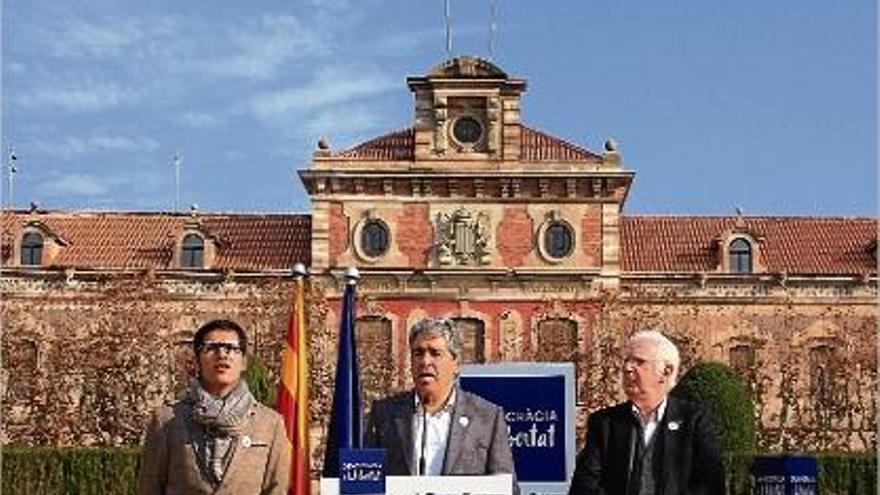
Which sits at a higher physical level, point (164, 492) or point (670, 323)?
point (670, 323)

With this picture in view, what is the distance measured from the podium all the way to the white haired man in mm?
Answer: 409

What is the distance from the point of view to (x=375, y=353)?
3800 cm

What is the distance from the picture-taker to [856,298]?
3881 centimetres

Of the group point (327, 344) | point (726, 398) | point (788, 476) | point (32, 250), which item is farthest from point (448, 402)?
point (32, 250)

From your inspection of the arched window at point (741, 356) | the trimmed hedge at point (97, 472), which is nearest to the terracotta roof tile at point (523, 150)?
the arched window at point (741, 356)

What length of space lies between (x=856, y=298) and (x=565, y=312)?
7.10m

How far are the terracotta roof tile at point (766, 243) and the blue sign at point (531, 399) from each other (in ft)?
94.1

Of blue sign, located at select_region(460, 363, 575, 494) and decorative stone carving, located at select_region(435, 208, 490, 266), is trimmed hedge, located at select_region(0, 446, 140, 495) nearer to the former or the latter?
decorative stone carving, located at select_region(435, 208, 490, 266)

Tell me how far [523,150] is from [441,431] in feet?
101

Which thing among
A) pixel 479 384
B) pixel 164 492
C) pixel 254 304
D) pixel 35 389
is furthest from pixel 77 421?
pixel 164 492

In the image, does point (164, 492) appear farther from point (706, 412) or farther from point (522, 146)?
point (522, 146)

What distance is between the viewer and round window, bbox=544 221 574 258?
125 feet

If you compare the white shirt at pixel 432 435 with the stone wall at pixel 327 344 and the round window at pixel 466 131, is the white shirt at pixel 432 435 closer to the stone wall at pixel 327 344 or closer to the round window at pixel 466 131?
the stone wall at pixel 327 344

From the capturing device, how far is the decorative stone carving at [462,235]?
3825cm
